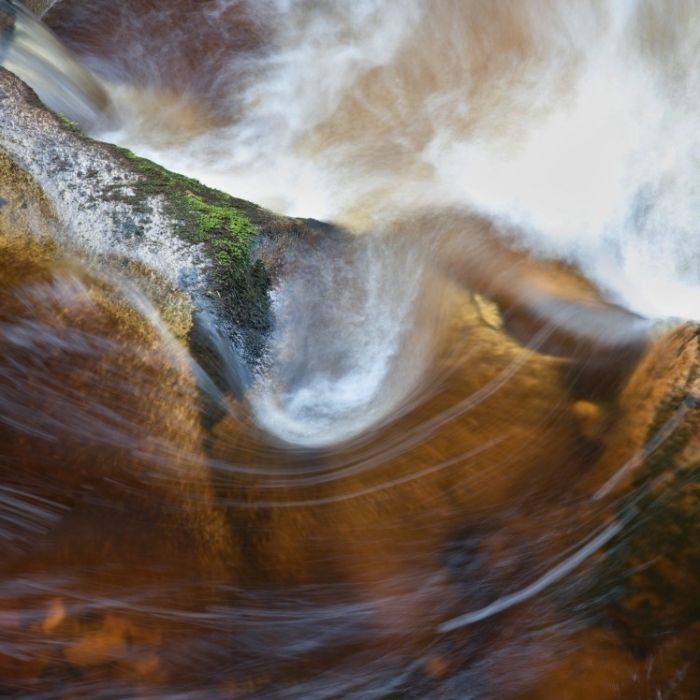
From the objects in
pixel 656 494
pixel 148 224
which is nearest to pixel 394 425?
pixel 656 494

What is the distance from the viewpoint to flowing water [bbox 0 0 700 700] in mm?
2682

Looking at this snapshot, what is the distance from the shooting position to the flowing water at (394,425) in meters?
2.68

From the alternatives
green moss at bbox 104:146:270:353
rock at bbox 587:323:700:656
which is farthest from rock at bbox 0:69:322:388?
rock at bbox 587:323:700:656

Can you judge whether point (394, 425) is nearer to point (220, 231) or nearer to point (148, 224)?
point (220, 231)

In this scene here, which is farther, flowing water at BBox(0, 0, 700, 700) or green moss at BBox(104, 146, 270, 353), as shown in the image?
green moss at BBox(104, 146, 270, 353)

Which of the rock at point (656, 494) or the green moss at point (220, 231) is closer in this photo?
the rock at point (656, 494)

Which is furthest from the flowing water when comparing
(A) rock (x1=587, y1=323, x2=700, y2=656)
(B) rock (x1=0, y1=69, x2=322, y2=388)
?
(B) rock (x1=0, y1=69, x2=322, y2=388)

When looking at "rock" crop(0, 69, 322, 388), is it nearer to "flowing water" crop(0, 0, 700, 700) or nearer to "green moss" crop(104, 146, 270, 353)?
"green moss" crop(104, 146, 270, 353)

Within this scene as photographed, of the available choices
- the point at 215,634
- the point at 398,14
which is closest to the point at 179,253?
the point at 215,634

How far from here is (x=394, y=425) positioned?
3.52 m

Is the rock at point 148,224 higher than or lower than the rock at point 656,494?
higher

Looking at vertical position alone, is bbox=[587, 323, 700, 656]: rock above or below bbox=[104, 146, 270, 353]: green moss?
below

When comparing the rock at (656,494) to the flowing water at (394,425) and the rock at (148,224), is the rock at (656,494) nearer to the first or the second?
the flowing water at (394,425)

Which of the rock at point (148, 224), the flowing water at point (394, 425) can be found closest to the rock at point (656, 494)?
the flowing water at point (394, 425)
